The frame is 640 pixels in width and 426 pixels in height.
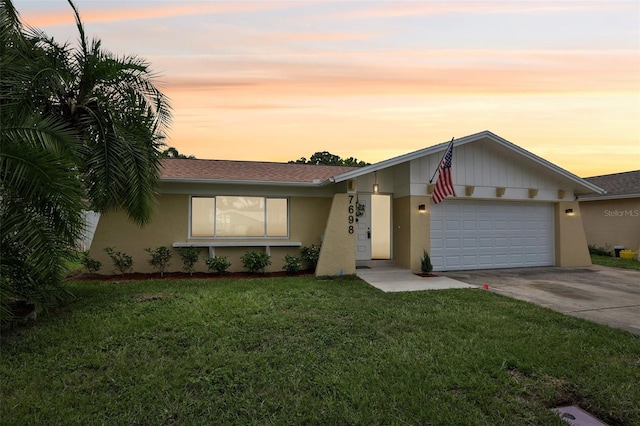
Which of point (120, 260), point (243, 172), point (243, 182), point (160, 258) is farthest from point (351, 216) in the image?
point (120, 260)

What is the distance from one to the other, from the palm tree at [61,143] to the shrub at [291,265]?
4.02m

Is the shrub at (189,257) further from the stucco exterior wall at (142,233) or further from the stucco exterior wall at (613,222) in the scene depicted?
the stucco exterior wall at (613,222)

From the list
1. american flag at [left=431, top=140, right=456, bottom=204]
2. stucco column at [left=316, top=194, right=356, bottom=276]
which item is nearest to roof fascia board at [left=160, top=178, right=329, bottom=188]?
stucco column at [left=316, top=194, right=356, bottom=276]

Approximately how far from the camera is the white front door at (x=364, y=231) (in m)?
11.2

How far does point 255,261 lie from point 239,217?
5.37 ft

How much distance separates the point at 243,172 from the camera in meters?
10.9

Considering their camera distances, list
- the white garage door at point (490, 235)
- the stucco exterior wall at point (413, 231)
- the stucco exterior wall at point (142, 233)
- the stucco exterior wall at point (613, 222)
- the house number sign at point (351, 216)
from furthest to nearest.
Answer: the stucco exterior wall at point (613, 222), the white garage door at point (490, 235), the stucco exterior wall at point (413, 231), the house number sign at point (351, 216), the stucco exterior wall at point (142, 233)

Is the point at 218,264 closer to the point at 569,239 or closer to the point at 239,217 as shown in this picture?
the point at 239,217

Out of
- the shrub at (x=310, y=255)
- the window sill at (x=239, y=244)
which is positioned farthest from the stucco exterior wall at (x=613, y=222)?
the window sill at (x=239, y=244)

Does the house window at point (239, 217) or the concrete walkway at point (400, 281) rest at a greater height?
the house window at point (239, 217)

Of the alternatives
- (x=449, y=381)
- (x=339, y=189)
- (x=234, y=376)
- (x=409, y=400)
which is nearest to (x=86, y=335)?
(x=234, y=376)

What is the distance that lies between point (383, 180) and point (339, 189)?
182 centimetres

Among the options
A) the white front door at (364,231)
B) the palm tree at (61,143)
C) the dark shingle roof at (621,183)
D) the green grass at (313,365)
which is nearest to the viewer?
the green grass at (313,365)

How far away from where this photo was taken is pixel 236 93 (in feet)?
33.9
